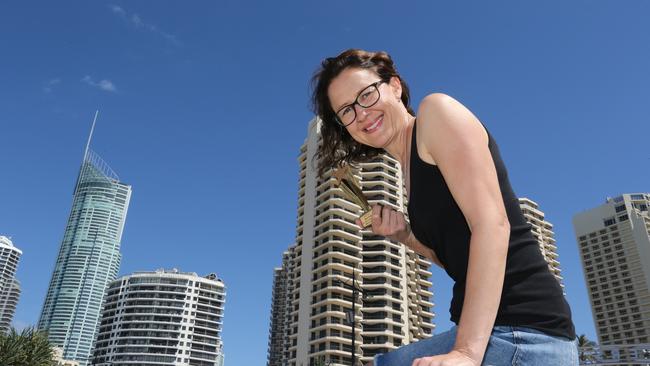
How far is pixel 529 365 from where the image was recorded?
1.33 m

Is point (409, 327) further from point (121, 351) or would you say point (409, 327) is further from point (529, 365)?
point (121, 351)

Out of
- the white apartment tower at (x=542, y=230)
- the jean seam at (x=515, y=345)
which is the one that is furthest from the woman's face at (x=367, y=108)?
the white apartment tower at (x=542, y=230)

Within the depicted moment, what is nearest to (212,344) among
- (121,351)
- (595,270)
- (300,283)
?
(121,351)

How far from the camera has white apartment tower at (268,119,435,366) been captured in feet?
266

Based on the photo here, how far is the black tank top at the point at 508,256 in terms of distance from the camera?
4.62ft

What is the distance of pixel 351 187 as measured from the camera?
2549 mm

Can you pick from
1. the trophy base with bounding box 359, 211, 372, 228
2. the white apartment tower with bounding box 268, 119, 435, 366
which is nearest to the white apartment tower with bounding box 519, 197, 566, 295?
the white apartment tower with bounding box 268, 119, 435, 366

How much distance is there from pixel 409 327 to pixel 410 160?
292 ft

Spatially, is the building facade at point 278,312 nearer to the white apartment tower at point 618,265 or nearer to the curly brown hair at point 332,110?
the white apartment tower at point 618,265

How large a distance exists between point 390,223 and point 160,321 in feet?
542

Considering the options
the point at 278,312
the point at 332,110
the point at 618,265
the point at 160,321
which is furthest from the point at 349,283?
the point at 160,321

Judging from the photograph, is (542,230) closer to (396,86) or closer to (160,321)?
(160,321)

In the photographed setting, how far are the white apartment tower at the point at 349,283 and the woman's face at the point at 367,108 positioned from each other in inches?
2961

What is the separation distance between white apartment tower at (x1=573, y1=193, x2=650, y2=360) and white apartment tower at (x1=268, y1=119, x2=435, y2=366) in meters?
70.3
